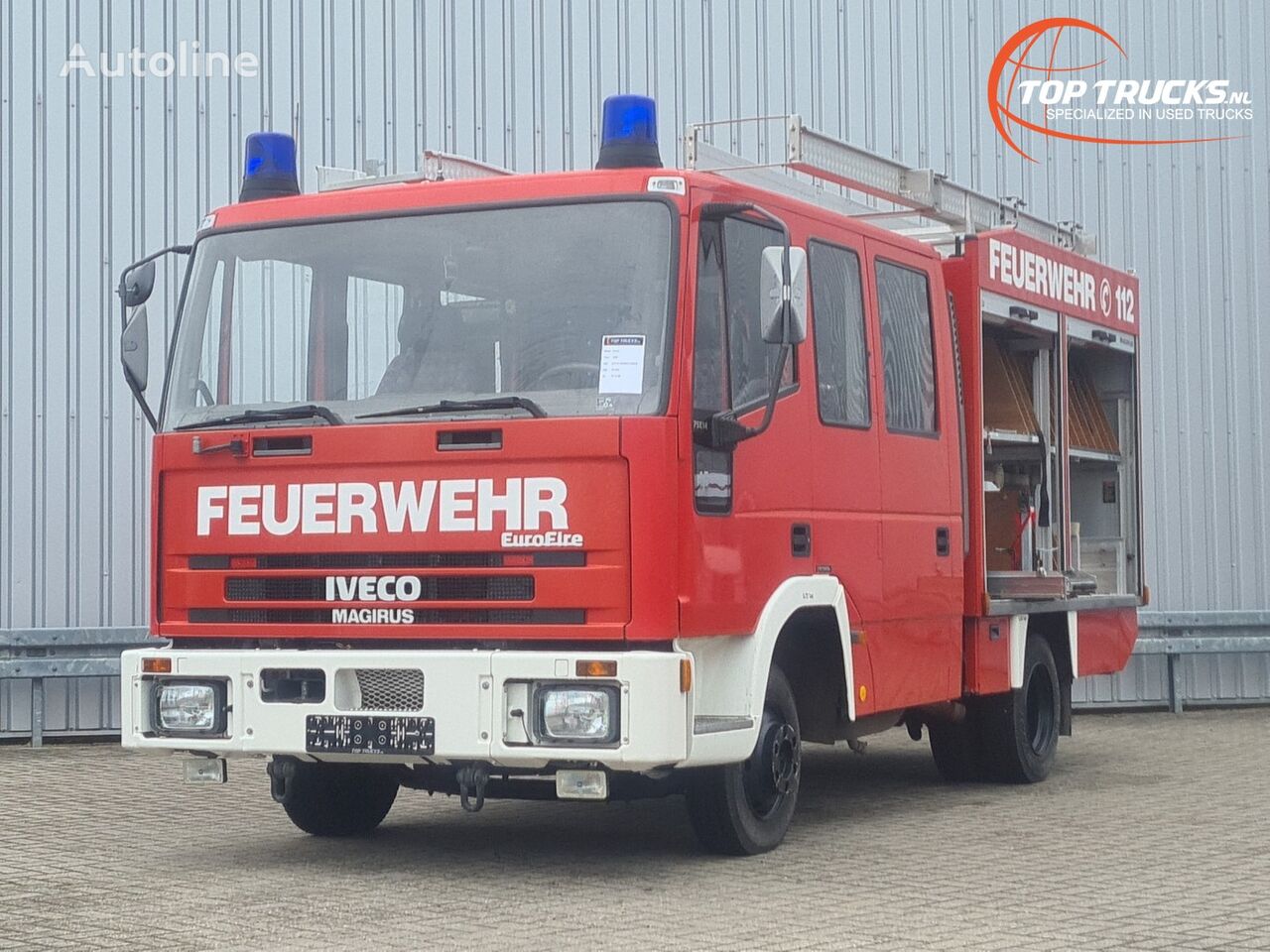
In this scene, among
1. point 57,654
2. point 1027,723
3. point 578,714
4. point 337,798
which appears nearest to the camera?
point 578,714

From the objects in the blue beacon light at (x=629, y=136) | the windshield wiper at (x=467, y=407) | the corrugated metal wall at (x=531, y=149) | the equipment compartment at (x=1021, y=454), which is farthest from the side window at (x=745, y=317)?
the corrugated metal wall at (x=531, y=149)

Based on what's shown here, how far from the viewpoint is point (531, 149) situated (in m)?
14.0

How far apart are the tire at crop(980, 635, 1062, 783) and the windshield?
4295 millimetres

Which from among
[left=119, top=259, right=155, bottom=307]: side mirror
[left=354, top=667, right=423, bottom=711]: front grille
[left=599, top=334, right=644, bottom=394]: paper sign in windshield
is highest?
[left=119, top=259, right=155, bottom=307]: side mirror

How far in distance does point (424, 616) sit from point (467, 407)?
0.80 m

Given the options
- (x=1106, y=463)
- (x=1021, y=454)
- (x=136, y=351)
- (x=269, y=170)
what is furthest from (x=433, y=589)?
(x=1106, y=463)

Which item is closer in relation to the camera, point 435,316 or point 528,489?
point 528,489

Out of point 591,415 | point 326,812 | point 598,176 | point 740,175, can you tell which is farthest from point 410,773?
point 740,175

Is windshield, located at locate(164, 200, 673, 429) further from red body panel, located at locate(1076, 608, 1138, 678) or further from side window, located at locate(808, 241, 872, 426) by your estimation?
red body panel, located at locate(1076, 608, 1138, 678)

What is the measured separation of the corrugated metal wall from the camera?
42.7ft

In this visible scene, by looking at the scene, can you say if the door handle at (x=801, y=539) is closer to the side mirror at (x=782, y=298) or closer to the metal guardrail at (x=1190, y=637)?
the side mirror at (x=782, y=298)

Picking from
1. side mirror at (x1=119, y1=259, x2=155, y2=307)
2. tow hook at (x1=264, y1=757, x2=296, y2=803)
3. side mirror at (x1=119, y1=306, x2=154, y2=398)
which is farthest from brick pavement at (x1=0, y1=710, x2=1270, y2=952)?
side mirror at (x1=119, y1=259, x2=155, y2=307)

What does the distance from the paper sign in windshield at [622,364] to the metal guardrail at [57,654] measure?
6.31m

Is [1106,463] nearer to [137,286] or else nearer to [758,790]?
[758,790]
